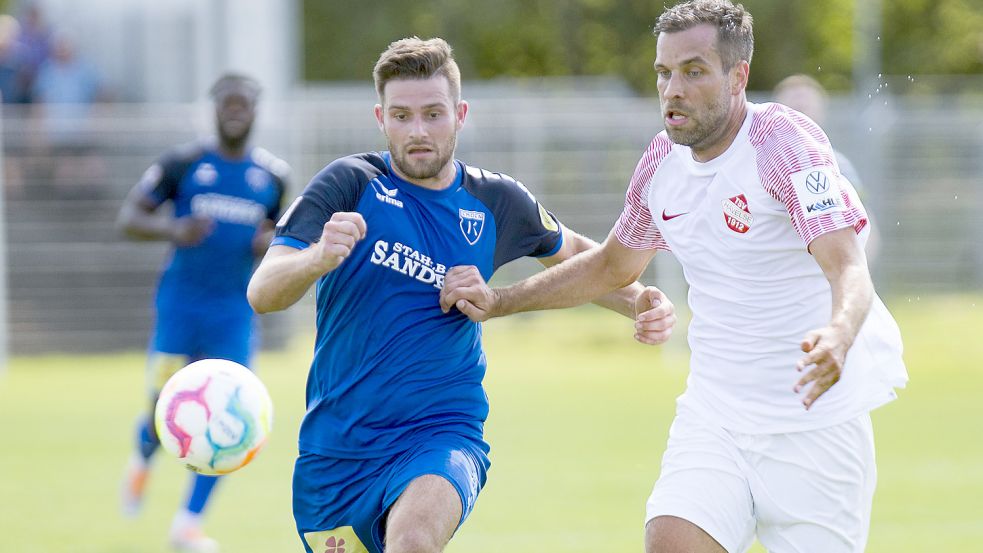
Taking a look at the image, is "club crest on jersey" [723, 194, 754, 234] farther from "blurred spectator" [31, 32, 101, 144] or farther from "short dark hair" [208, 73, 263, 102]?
"blurred spectator" [31, 32, 101, 144]

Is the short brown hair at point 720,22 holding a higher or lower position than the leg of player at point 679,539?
higher

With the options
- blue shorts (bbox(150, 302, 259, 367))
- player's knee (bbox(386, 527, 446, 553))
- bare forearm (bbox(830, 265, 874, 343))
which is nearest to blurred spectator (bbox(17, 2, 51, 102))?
blue shorts (bbox(150, 302, 259, 367))

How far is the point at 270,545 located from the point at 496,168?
12.4 meters

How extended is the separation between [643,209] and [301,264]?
148cm

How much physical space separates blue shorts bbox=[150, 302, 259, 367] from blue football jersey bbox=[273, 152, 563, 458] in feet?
13.5

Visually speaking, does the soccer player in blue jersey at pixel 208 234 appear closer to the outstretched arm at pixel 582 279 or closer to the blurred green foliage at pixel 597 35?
the outstretched arm at pixel 582 279

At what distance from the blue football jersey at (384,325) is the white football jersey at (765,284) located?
2.93 ft

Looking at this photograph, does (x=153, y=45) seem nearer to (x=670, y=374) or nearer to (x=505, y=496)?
(x=670, y=374)

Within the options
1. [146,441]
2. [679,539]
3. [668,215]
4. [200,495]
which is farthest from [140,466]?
[679,539]

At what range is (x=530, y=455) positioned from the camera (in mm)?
11461

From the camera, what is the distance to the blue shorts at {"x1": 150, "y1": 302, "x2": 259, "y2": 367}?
30.6 feet

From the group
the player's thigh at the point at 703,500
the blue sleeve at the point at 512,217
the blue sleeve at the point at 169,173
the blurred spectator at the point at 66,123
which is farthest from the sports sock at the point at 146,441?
the blurred spectator at the point at 66,123

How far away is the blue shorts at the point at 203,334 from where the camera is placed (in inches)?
367

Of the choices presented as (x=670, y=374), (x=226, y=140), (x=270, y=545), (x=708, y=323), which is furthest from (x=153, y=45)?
(x=708, y=323)
